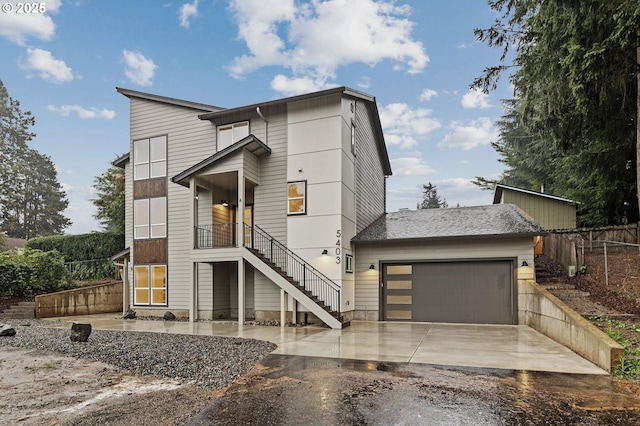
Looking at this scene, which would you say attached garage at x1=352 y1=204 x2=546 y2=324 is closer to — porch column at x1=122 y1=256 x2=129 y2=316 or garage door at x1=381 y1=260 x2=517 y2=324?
garage door at x1=381 y1=260 x2=517 y2=324

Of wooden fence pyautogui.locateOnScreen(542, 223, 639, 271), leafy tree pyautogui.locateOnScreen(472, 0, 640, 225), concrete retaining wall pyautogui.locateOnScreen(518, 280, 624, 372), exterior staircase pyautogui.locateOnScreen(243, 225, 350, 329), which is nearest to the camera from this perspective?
concrete retaining wall pyautogui.locateOnScreen(518, 280, 624, 372)

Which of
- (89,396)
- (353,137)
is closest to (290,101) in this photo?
(353,137)

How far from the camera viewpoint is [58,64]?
22.5m

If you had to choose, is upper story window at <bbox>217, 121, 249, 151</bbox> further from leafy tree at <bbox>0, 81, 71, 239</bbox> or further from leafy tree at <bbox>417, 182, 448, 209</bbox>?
leafy tree at <bbox>417, 182, 448, 209</bbox>

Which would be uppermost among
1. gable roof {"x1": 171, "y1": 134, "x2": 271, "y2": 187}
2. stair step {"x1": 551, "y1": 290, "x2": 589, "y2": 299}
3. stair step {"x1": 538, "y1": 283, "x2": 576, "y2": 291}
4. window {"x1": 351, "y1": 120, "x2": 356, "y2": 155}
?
window {"x1": 351, "y1": 120, "x2": 356, "y2": 155}

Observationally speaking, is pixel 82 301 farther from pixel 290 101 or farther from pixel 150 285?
pixel 290 101

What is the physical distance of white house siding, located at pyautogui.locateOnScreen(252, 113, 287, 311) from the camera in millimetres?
12531

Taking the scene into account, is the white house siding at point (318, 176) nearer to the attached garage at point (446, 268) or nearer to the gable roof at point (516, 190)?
the attached garage at point (446, 268)

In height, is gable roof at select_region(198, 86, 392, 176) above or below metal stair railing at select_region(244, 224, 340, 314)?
above

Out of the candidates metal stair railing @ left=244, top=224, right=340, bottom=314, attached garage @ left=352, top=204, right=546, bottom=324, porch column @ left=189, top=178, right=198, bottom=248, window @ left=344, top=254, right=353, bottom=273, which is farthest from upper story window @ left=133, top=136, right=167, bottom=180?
attached garage @ left=352, top=204, right=546, bottom=324

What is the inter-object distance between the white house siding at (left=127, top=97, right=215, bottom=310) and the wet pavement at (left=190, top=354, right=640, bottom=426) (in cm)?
885

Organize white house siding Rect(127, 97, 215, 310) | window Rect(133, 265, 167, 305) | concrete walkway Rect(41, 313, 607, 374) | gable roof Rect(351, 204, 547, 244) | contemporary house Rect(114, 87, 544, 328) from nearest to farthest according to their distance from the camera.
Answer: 1. concrete walkway Rect(41, 313, 607, 374)
2. gable roof Rect(351, 204, 547, 244)
3. contemporary house Rect(114, 87, 544, 328)
4. white house siding Rect(127, 97, 215, 310)
5. window Rect(133, 265, 167, 305)

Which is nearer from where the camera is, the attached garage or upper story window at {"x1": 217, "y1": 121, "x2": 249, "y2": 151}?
the attached garage

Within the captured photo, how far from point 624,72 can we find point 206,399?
13.0 m
